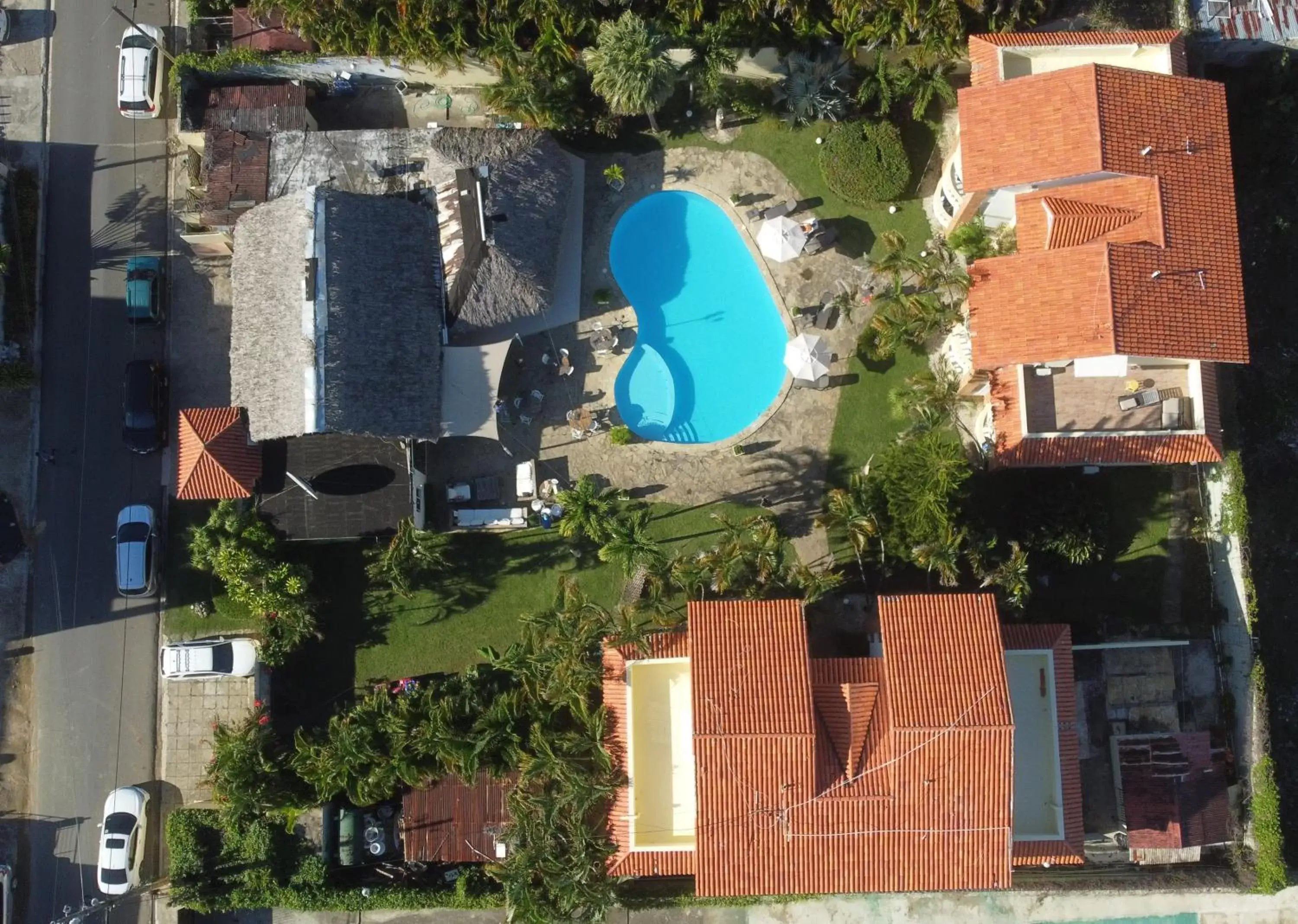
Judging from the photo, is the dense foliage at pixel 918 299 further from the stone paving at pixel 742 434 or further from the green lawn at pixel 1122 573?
the green lawn at pixel 1122 573

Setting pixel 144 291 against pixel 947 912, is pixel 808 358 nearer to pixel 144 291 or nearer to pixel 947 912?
pixel 947 912

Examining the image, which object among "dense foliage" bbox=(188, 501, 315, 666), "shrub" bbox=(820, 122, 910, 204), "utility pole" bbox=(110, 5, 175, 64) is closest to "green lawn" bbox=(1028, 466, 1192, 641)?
"shrub" bbox=(820, 122, 910, 204)

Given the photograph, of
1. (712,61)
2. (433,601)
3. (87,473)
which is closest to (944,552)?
(433,601)

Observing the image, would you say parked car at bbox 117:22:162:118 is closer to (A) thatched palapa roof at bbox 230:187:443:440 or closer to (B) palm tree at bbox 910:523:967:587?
(A) thatched palapa roof at bbox 230:187:443:440

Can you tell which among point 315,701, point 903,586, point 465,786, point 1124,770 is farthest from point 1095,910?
point 315,701

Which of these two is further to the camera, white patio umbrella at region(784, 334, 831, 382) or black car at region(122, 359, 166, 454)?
black car at region(122, 359, 166, 454)
